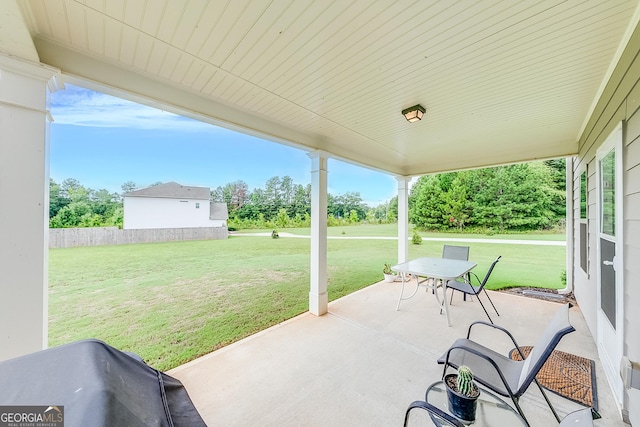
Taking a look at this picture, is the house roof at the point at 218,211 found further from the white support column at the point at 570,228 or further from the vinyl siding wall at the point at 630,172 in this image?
the vinyl siding wall at the point at 630,172

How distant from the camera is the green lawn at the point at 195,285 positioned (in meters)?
3.15

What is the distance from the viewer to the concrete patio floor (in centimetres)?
179

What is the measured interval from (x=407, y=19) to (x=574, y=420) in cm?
210

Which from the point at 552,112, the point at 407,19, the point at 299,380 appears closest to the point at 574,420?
the point at 299,380

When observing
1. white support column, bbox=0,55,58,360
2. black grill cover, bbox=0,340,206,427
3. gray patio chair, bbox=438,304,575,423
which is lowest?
gray patio chair, bbox=438,304,575,423

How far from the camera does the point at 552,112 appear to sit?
8.86 feet

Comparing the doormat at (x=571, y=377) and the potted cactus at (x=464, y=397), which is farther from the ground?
the potted cactus at (x=464, y=397)

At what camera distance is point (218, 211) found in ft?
38.7

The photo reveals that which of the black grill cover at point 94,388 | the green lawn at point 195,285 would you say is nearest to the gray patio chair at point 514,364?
the black grill cover at point 94,388

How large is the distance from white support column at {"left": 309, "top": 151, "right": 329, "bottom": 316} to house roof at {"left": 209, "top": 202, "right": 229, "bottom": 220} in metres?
9.33

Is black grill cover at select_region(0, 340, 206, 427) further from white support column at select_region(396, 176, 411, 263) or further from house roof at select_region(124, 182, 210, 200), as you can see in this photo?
house roof at select_region(124, 182, 210, 200)

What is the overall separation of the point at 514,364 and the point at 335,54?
2.81 meters

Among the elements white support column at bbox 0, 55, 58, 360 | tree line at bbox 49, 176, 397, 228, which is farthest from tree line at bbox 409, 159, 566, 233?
white support column at bbox 0, 55, 58, 360

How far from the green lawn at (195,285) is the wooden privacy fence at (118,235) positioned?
9.3 inches
